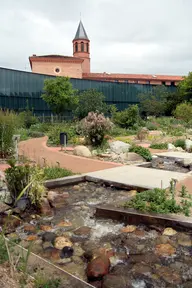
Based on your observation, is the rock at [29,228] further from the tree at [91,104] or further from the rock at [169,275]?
the tree at [91,104]

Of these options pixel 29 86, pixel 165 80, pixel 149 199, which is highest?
pixel 165 80

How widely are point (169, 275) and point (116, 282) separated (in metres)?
0.59

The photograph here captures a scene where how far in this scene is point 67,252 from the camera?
11.4 ft

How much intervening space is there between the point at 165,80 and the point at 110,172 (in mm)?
47079

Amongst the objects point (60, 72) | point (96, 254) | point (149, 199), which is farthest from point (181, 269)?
point (60, 72)

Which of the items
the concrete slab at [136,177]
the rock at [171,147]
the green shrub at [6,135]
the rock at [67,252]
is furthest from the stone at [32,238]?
the rock at [171,147]

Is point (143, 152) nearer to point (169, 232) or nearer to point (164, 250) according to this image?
point (169, 232)

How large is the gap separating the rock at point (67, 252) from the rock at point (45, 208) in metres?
1.21

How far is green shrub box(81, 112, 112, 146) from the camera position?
11.2 m

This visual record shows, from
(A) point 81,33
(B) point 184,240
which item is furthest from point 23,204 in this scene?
(A) point 81,33

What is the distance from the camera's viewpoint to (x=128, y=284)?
284 centimetres

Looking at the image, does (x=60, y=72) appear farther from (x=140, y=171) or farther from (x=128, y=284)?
(x=128, y=284)

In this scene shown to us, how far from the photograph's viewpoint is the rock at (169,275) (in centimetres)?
290

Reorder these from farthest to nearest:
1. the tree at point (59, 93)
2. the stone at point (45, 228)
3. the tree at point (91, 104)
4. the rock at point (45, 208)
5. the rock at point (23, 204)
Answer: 1. the tree at point (59, 93)
2. the tree at point (91, 104)
3. the rock at point (45, 208)
4. the rock at point (23, 204)
5. the stone at point (45, 228)
